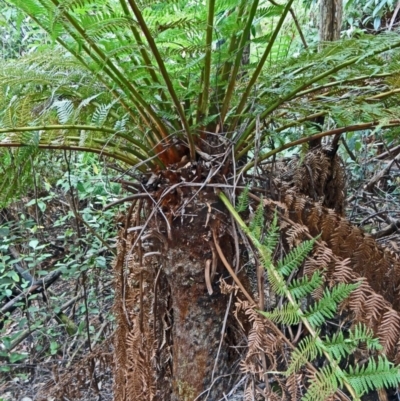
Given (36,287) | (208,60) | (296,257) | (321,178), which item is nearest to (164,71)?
(208,60)

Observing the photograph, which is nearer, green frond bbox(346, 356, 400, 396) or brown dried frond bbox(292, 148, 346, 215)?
green frond bbox(346, 356, 400, 396)

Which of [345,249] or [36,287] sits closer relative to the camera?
[345,249]

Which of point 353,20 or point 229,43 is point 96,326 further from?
point 353,20

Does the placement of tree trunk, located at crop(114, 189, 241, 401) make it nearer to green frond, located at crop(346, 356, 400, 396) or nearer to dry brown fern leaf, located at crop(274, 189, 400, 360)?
dry brown fern leaf, located at crop(274, 189, 400, 360)

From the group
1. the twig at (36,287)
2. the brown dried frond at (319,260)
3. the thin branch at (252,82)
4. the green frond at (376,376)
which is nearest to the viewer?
the green frond at (376,376)

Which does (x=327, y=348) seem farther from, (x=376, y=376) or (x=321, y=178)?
(x=321, y=178)

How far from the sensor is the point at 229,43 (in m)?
0.88

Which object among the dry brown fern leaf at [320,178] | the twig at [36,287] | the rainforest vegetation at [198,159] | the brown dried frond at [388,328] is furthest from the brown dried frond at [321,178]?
the twig at [36,287]

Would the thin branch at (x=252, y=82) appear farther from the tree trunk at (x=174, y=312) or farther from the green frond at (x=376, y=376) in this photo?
the green frond at (x=376, y=376)

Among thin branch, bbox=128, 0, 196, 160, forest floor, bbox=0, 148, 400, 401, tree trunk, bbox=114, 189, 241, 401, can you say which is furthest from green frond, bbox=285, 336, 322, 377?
forest floor, bbox=0, 148, 400, 401

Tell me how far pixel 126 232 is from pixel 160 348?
26cm

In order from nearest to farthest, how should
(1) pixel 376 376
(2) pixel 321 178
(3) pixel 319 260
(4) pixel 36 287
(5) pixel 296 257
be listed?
(1) pixel 376 376, (5) pixel 296 257, (3) pixel 319 260, (2) pixel 321 178, (4) pixel 36 287

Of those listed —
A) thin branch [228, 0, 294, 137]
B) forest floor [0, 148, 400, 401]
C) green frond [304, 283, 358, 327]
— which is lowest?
forest floor [0, 148, 400, 401]

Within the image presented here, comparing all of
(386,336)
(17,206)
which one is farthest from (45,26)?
(17,206)
